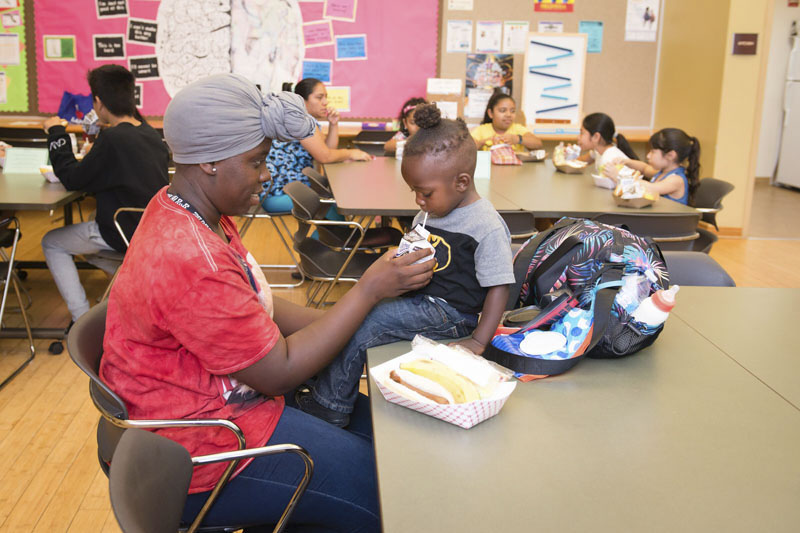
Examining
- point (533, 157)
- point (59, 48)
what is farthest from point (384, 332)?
point (59, 48)

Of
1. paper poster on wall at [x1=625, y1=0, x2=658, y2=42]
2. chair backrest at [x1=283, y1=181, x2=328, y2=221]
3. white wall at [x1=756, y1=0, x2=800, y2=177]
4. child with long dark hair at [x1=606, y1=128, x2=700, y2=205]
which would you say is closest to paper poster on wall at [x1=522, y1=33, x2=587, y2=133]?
paper poster on wall at [x1=625, y1=0, x2=658, y2=42]

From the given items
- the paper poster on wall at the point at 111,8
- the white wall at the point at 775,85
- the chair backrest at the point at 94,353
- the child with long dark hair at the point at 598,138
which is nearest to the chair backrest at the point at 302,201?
the chair backrest at the point at 94,353

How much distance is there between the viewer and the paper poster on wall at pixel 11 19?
638cm

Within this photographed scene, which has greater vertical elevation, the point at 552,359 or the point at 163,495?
the point at 552,359

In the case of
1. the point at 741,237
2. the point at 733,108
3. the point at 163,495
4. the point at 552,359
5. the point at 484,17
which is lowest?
the point at 741,237

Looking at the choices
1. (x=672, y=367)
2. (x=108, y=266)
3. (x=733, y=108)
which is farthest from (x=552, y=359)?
(x=733, y=108)

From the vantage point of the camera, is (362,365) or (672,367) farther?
(362,365)

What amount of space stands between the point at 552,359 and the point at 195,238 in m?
0.73

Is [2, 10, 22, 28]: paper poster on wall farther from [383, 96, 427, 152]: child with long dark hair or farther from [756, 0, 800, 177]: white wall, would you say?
[756, 0, 800, 177]: white wall

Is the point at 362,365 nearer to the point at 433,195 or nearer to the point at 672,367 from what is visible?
the point at 433,195

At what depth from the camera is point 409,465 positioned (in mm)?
1098

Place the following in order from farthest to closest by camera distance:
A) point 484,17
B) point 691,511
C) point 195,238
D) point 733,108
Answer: point 484,17 → point 733,108 → point 195,238 → point 691,511

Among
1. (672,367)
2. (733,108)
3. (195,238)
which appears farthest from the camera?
(733,108)

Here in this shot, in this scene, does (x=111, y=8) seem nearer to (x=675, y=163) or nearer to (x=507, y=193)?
(x=507, y=193)
